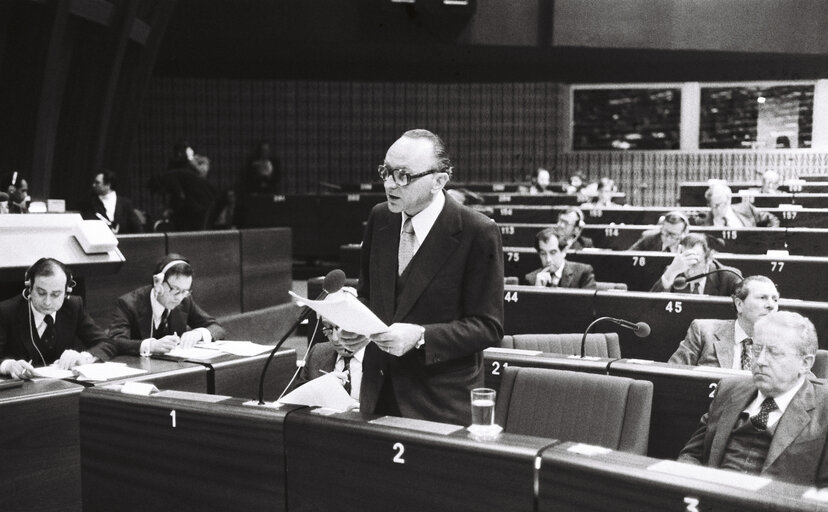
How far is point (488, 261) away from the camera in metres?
2.44

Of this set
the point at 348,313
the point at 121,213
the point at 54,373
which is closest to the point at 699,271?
the point at 54,373

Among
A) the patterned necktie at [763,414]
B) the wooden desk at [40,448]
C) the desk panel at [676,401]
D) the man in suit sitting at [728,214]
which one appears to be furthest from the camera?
the man in suit sitting at [728,214]

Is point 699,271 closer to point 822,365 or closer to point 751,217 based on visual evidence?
point 822,365

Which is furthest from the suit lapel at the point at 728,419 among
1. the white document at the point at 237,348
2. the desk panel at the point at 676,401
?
the white document at the point at 237,348

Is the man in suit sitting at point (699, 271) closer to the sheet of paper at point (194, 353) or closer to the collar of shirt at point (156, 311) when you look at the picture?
the sheet of paper at point (194, 353)

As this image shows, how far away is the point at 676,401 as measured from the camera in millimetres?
3178

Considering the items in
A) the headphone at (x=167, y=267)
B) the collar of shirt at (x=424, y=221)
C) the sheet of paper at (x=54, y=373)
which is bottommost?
the sheet of paper at (x=54, y=373)

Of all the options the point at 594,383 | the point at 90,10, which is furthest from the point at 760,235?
the point at 90,10

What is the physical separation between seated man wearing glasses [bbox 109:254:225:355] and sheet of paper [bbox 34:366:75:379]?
0.74 m

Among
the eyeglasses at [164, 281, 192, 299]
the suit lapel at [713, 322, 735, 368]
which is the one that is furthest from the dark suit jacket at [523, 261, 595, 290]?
the eyeglasses at [164, 281, 192, 299]

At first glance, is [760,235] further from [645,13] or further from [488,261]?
[645,13]

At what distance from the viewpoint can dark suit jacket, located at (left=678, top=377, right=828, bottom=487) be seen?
8.05 feet

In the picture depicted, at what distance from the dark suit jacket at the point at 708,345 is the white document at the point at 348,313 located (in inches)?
93.5

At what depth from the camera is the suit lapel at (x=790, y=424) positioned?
2.51 metres
